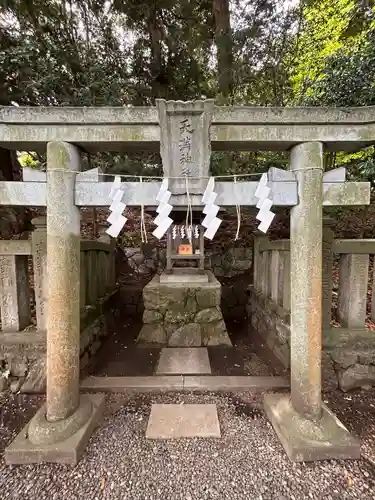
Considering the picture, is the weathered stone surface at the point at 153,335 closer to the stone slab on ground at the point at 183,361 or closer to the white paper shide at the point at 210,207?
the stone slab on ground at the point at 183,361

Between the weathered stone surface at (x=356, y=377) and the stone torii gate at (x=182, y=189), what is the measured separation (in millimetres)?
912

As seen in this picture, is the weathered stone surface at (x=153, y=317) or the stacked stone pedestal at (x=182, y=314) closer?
the stacked stone pedestal at (x=182, y=314)

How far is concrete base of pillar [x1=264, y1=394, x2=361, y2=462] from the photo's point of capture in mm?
2070

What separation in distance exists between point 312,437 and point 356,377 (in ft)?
4.19

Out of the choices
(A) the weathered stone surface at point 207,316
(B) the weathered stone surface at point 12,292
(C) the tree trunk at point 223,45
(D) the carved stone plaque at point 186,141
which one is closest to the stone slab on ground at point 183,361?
(A) the weathered stone surface at point 207,316

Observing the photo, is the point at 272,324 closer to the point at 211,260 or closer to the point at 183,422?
the point at 183,422

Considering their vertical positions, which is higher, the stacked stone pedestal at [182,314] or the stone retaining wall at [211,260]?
the stone retaining wall at [211,260]

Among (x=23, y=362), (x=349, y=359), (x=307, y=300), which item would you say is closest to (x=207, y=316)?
(x=349, y=359)

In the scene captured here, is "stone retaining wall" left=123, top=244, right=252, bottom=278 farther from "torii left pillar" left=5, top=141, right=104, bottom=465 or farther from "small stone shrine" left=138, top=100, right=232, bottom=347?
"torii left pillar" left=5, top=141, right=104, bottom=465

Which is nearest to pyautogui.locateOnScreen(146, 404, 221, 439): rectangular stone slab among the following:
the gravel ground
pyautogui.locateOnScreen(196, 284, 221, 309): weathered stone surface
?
the gravel ground

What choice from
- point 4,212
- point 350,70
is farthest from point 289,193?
point 4,212

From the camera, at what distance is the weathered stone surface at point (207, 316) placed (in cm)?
458

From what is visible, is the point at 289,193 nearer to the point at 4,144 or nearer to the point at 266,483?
the point at 266,483

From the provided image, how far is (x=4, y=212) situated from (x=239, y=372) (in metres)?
6.31
